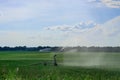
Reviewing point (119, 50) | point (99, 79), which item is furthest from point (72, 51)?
point (99, 79)

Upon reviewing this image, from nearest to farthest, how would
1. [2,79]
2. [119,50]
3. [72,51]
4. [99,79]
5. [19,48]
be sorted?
1. [2,79]
2. [99,79]
3. [72,51]
4. [119,50]
5. [19,48]

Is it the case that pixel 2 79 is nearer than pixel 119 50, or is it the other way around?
pixel 2 79

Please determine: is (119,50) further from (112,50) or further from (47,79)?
(47,79)

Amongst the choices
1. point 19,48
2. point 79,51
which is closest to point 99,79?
point 79,51

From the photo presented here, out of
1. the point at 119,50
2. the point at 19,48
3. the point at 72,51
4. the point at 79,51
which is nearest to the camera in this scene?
the point at 72,51

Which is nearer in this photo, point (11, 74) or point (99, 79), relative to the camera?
point (11, 74)

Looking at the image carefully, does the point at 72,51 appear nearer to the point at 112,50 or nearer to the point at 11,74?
the point at 112,50

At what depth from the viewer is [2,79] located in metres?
17.1

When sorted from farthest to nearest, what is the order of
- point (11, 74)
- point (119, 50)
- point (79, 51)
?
point (119, 50) → point (79, 51) → point (11, 74)

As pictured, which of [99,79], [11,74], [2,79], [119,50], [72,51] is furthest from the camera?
[119,50]

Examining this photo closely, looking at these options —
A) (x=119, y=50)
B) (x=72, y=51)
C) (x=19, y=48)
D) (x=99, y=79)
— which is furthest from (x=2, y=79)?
(x=19, y=48)

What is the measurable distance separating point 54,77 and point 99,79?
16.2ft

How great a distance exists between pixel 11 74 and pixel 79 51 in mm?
65183

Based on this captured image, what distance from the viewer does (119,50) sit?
10231 cm
